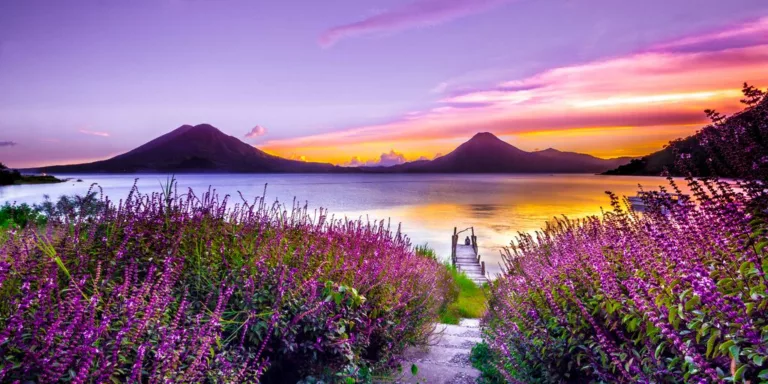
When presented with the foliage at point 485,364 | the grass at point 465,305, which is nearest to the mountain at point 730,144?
the foliage at point 485,364

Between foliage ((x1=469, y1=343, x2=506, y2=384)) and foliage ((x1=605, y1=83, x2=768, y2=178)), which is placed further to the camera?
foliage ((x1=469, y1=343, x2=506, y2=384))

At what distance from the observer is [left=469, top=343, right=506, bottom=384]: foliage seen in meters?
5.38

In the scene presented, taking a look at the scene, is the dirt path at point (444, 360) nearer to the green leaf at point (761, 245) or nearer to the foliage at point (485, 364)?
the foliage at point (485, 364)

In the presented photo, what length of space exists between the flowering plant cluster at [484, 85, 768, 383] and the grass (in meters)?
5.48

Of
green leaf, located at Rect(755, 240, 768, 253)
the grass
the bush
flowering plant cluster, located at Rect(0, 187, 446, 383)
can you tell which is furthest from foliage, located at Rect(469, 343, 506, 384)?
the grass

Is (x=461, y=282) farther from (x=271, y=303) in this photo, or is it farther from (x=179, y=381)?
(x=179, y=381)

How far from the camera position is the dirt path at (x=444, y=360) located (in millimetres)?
5738

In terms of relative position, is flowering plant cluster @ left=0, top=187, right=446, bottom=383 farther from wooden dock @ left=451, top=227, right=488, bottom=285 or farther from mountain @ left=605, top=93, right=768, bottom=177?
wooden dock @ left=451, top=227, right=488, bottom=285

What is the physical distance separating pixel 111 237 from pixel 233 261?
121 centimetres

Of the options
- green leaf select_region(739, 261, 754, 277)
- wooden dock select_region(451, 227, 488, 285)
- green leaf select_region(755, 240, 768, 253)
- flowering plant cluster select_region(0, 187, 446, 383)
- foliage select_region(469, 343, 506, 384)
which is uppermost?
green leaf select_region(755, 240, 768, 253)

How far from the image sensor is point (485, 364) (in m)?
6.05

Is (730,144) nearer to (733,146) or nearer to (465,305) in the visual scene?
(733,146)

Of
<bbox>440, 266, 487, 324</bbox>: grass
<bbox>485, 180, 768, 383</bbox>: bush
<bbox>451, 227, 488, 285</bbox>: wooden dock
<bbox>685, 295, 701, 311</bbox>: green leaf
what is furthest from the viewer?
<bbox>451, 227, 488, 285</bbox>: wooden dock

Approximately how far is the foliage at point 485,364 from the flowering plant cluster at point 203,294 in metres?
1.14
